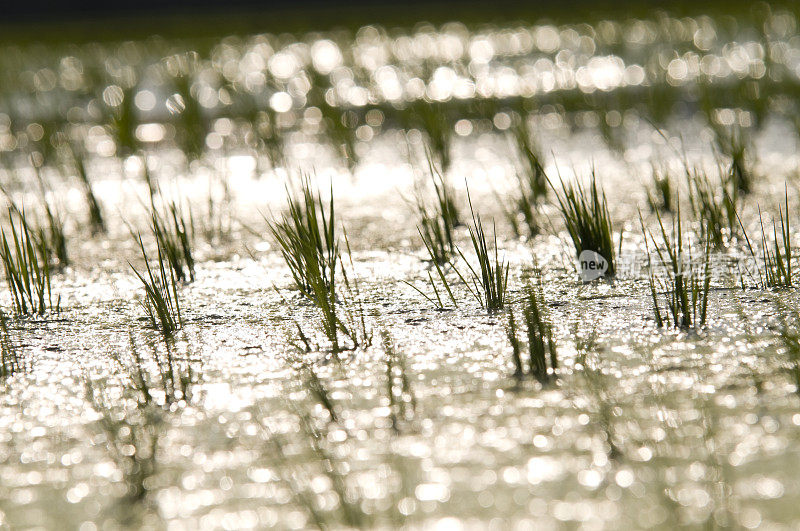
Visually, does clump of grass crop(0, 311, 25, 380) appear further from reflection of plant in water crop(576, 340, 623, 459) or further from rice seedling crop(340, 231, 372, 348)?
reflection of plant in water crop(576, 340, 623, 459)

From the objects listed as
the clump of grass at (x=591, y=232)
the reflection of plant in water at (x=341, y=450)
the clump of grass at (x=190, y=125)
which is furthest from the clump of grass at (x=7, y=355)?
the clump of grass at (x=190, y=125)

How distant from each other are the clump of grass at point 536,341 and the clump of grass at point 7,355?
827mm

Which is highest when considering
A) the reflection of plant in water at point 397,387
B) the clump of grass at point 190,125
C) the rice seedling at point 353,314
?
the clump of grass at point 190,125

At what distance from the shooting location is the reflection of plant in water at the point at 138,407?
1105mm

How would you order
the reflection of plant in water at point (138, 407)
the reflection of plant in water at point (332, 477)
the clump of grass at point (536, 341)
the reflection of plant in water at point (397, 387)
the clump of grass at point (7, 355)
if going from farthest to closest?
the clump of grass at point (7, 355), the clump of grass at point (536, 341), the reflection of plant in water at point (397, 387), the reflection of plant in water at point (138, 407), the reflection of plant in water at point (332, 477)

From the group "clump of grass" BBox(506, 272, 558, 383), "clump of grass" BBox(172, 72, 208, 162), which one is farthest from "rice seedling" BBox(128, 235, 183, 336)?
"clump of grass" BBox(172, 72, 208, 162)

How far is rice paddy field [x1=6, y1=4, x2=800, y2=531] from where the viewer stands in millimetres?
1041

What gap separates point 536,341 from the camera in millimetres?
1443

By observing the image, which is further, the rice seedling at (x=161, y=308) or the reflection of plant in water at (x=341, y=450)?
the rice seedling at (x=161, y=308)

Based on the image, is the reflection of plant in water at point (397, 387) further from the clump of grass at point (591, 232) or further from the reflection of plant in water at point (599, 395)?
the clump of grass at point (591, 232)

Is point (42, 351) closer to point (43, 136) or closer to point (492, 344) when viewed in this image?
point (492, 344)

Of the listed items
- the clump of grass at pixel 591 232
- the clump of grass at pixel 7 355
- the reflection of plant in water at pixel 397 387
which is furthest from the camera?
the clump of grass at pixel 591 232

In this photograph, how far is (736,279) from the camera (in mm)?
1728

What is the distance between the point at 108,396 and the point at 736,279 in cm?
118
